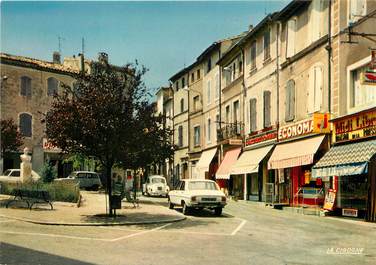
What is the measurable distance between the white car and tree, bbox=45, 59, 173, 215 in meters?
3.04

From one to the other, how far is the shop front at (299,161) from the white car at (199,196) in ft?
15.0

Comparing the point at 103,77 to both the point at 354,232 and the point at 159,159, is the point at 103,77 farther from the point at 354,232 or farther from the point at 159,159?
the point at 159,159

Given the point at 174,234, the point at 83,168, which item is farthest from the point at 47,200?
the point at 83,168

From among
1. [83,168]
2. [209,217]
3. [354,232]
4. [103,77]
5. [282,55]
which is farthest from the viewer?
[83,168]

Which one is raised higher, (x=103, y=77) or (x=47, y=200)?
(x=103, y=77)

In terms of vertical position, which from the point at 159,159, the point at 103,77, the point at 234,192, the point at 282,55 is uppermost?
the point at 282,55

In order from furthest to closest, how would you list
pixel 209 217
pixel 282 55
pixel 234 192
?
pixel 234 192 → pixel 282 55 → pixel 209 217

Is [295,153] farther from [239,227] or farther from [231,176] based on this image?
A: [231,176]

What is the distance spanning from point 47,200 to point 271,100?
1401 centimetres

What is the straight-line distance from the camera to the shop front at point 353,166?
1744 cm

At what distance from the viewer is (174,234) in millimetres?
13492

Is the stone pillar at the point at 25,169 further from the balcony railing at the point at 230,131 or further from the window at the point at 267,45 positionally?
the window at the point at 267,45

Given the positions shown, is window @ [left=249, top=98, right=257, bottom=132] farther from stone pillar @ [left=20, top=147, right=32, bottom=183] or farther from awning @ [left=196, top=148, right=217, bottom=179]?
stone pillar @ [left=20, top=147, right=32, bottom=183]

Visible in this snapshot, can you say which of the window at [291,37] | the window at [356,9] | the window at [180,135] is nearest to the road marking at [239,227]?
the window at [356,9]
